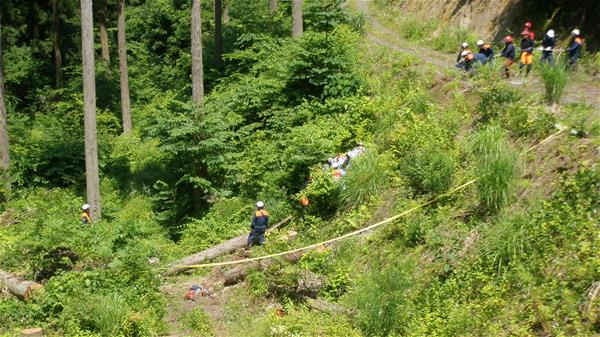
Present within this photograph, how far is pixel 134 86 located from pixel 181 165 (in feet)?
46.7

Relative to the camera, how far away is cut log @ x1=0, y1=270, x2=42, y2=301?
10.6 metres

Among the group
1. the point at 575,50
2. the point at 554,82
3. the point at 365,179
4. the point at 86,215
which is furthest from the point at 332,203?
the point at 86,215

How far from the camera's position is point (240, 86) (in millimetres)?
20141

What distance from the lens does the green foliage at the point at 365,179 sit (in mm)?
12133

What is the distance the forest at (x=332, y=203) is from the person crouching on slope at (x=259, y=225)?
42cm

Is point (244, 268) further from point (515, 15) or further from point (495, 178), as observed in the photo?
point (515, 15)

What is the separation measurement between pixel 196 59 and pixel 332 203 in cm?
788

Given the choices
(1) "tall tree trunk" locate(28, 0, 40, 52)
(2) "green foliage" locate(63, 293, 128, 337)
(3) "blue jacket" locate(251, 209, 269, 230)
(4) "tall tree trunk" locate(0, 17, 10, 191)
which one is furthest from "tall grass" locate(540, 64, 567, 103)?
(1) "tall tree trunk" locate(28, 0, 40, 52)

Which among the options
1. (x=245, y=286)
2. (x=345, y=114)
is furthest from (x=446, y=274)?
(x=345, y=114)

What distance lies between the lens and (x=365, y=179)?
39.9 ft

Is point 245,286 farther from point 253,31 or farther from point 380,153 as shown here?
point 253,31

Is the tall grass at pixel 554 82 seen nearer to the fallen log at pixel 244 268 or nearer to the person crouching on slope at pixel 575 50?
the person crouching on slope at pixel 575 50

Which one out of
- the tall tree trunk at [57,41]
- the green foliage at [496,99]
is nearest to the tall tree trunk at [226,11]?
the tall tree trunk at [57,41]

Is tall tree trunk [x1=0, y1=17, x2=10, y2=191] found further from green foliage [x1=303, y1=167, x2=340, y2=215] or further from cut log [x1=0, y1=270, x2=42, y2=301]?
green foliage [x1=303, y1=167, x2=340, y2=215]
